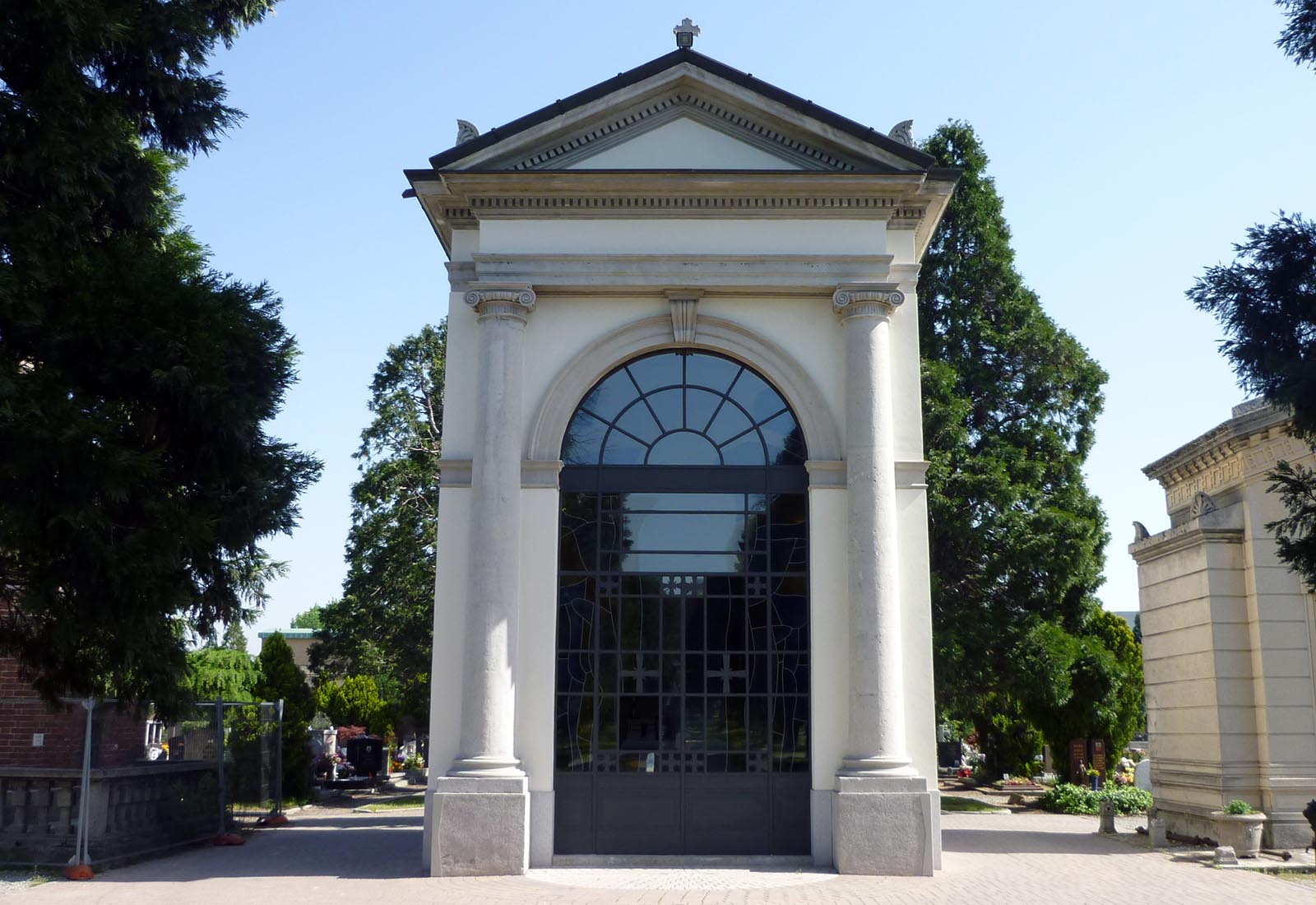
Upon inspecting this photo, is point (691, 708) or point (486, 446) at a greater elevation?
point (486, 446)

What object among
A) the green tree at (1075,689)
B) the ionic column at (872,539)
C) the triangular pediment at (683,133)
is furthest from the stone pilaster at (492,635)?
the green tree at (1075,689)

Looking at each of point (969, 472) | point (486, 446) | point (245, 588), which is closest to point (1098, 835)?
point (969, 472)

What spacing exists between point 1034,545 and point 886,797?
1097cm

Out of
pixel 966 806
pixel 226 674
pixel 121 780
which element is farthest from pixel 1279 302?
pixel 226 674

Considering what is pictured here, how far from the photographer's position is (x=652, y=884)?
39.6 ft

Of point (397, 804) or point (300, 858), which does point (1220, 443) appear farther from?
point (397, 804)

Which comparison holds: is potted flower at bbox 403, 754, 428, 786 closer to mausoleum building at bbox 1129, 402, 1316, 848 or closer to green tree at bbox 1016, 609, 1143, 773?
green tree at bbox 1016, 609, 1143, 773

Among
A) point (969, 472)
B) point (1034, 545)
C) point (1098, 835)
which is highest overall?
point (969, 472)

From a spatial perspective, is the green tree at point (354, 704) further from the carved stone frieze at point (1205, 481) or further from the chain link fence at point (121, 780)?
the carved stone frieze at point (1205, 481)

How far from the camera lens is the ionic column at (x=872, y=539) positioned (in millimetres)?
13062

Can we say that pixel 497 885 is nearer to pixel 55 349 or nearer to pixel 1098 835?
pixel 55 349

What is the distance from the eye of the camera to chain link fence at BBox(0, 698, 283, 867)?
13153 mm

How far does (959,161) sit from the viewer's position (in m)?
25.9

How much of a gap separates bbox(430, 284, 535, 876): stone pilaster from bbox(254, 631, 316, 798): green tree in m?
10.7
